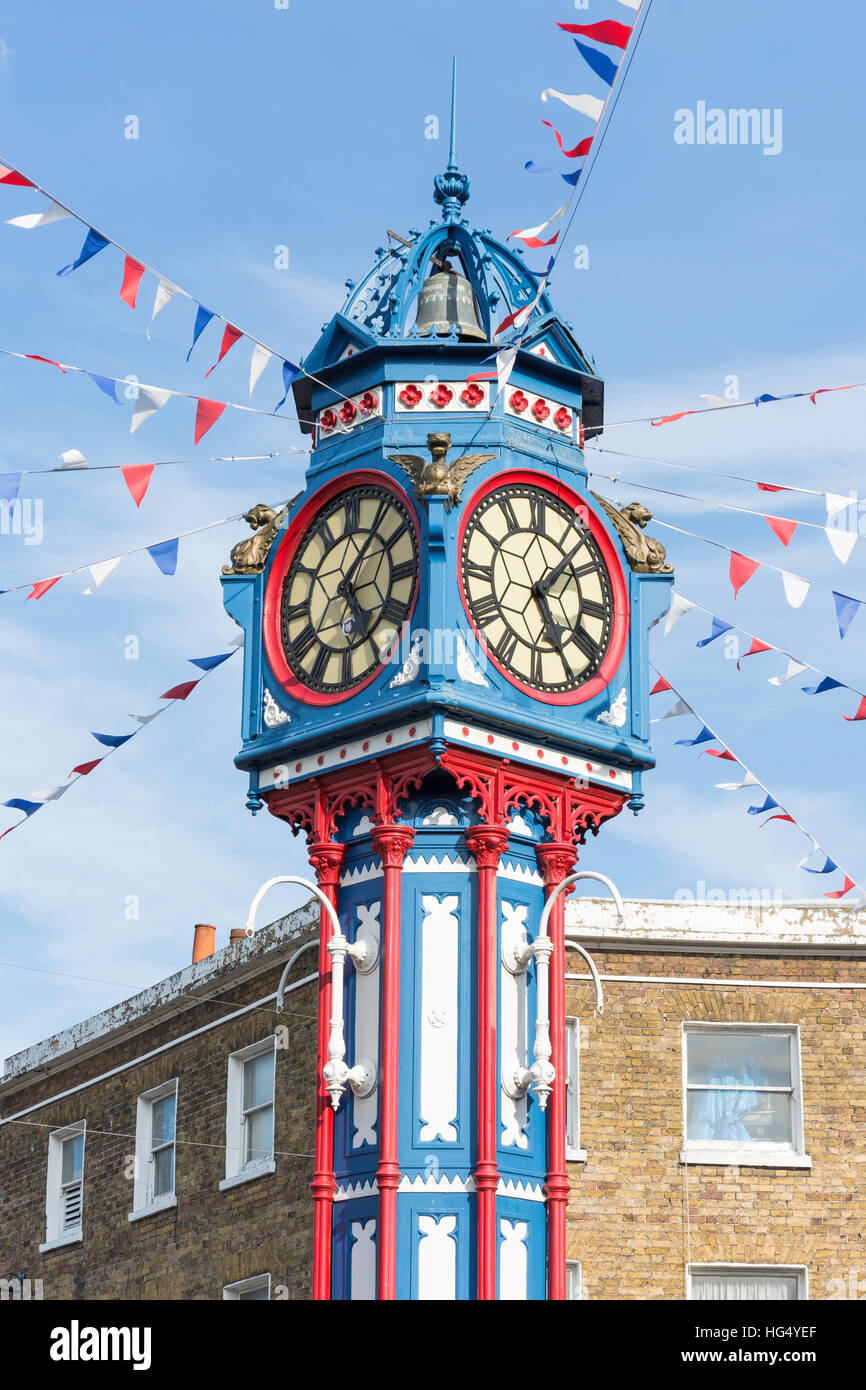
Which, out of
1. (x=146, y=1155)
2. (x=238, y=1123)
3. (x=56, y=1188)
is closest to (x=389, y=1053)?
(x=238, y=1123)

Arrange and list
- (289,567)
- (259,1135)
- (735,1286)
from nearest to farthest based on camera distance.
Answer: (289,567)
(735,1286)
(259,1135)

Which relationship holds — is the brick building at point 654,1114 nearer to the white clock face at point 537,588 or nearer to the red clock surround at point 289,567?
the white clock face at point 537,588

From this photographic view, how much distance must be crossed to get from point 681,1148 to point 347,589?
30.1 feet

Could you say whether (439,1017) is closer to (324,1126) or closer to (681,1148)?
(324,1126)

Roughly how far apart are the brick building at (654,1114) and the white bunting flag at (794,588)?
651 cm

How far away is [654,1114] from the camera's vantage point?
1057 inches

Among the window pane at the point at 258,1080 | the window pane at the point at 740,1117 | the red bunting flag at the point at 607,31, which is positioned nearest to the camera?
the red bunting flag at the point at 607,31

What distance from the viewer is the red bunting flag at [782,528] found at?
20469 mm

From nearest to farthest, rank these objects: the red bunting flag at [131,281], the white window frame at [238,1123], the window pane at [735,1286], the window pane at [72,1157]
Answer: the red bunting flag at [131,281] < the window pane at [735,1286] < the white window frame at [238,1123] < the window pane at [72,1157]

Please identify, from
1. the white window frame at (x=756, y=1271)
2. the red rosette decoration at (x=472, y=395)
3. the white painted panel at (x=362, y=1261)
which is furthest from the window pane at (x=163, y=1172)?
the red rosette decoration at (x=472, y=395)

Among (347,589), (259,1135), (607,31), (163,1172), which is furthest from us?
(163,1172)

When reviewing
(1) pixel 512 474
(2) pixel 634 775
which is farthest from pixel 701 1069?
(1) pixel 512 474

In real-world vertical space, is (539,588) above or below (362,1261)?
above
